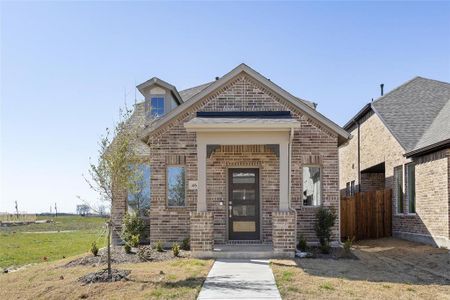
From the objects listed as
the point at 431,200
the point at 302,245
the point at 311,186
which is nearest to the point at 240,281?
the point at 302,245

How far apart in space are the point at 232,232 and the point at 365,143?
9610 mm

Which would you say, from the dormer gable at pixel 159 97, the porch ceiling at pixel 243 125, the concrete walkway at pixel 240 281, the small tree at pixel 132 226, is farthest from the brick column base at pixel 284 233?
the dormer gable at pixel 159 97

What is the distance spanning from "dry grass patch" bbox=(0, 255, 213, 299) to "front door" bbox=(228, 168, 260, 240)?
12.3 ft

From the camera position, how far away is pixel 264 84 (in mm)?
15820

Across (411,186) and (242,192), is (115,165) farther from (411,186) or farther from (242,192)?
(411,186)

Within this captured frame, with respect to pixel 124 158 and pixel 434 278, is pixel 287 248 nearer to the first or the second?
pixel 434 278

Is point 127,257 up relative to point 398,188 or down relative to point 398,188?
down

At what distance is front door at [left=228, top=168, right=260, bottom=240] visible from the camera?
51.2 feet

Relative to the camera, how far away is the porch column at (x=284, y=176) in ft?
43.3

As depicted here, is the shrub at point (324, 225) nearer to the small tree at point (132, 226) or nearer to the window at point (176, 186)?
the window at point (176, 186)

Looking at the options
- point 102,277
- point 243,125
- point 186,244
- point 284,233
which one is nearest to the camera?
point 102,277

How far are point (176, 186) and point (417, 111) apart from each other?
10493mm

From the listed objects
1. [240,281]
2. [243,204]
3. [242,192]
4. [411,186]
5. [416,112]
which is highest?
[416,112]

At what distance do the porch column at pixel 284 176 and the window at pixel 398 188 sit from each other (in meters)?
6.86
